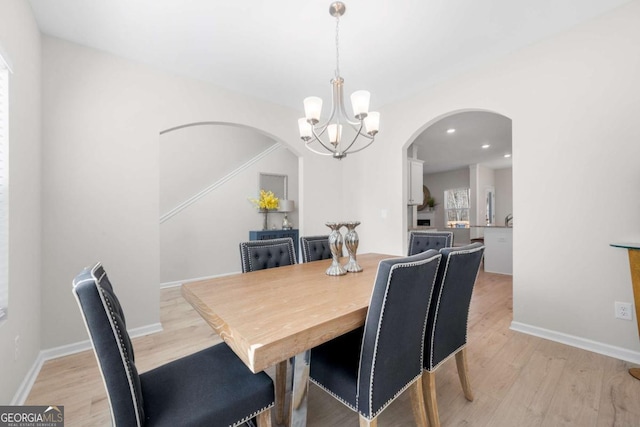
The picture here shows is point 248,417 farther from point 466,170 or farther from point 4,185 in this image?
point 466,170

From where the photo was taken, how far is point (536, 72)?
2418mm

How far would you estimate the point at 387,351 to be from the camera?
107 cm

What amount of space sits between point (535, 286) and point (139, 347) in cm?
363

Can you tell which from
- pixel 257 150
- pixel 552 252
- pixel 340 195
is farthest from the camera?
pixel 257 150

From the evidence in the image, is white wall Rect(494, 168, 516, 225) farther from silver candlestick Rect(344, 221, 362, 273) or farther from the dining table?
the dining table

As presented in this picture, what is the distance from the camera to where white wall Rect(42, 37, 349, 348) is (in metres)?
2.21

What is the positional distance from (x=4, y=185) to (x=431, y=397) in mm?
2691

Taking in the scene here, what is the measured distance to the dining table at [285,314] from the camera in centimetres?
90

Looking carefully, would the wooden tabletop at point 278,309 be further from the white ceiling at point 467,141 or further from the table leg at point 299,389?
the white ceiling at point 467,141

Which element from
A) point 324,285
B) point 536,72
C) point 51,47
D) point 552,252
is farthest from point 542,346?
point 51,47

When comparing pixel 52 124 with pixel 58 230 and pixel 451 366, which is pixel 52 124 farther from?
pixel 451 366

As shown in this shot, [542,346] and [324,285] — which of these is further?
[542,346]

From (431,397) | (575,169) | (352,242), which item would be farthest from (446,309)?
(575,169)

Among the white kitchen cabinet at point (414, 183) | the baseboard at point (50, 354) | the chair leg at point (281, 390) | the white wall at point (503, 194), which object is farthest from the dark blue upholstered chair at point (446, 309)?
the white wall at point (503, 194)
